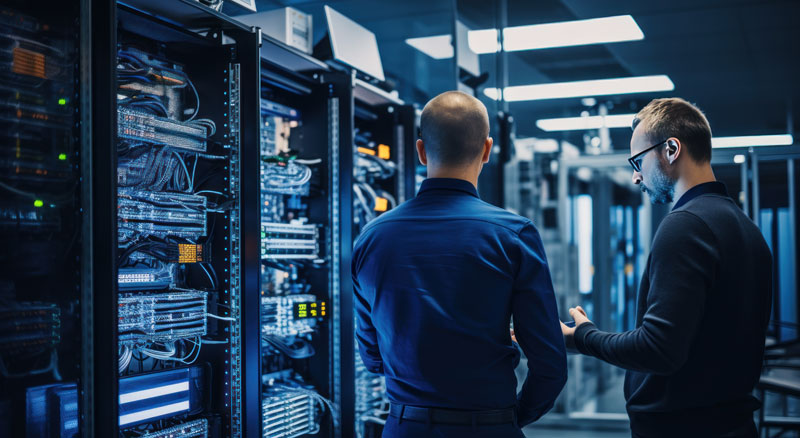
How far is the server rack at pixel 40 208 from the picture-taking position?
1742 millimetres

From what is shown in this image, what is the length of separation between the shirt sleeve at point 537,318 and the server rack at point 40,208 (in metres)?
1.12

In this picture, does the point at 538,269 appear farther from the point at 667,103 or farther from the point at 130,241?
the point at 130,241

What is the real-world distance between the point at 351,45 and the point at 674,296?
7.24ft

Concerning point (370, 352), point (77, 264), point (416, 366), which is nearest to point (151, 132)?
point (77, 264)

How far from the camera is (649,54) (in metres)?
6.10

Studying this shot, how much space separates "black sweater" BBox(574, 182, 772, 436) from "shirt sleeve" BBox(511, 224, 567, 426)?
204mm

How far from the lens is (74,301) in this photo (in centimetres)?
177

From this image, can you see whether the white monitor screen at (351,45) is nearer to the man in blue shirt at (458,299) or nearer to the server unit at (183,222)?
the server unit at (183,222)

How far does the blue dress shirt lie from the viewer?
1.48m

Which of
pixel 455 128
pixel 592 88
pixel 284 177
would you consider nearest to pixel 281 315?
pixel 284 177

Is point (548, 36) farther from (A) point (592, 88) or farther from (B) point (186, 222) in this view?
(B) point (186, 222)

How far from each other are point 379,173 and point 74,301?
216cm

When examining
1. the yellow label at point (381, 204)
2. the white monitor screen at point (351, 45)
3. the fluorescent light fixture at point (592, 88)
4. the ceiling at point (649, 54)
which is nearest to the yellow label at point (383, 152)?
the yellow label at point (381, 204)

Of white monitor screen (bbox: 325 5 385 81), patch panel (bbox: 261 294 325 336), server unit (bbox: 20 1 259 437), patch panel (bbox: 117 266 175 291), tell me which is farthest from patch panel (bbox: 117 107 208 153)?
white monitor screen (bbox: 325 5 385 81)
